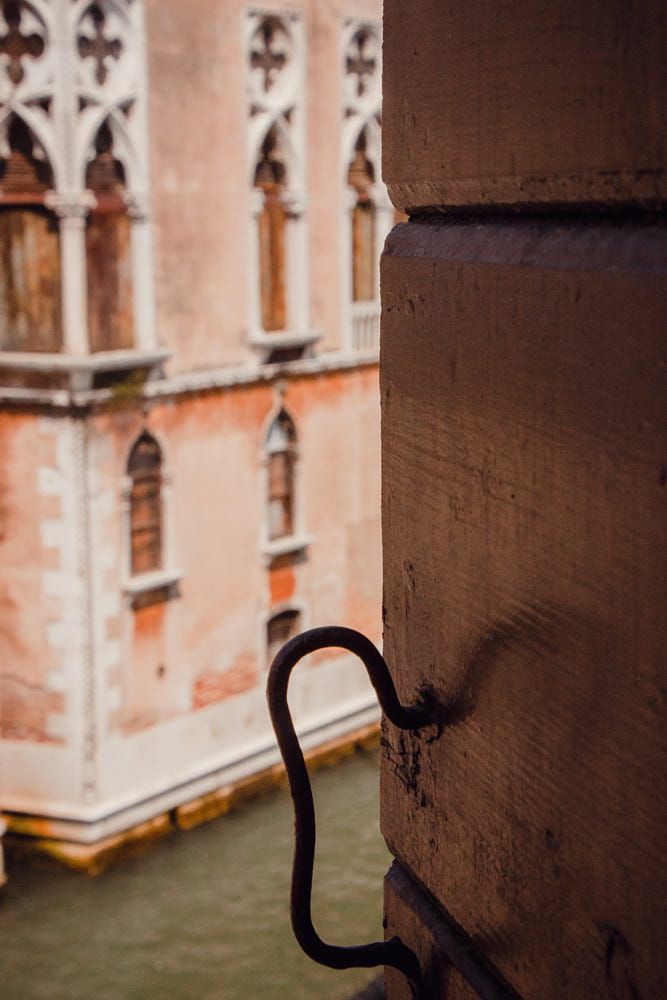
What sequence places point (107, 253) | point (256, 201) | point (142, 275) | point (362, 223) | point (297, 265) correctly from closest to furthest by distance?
1. point (107, 253)
2. point (142, 275)
3. point (256, 201)
4. point (297, 265)
5. point (362, 223)

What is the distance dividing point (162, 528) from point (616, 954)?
7.44 m

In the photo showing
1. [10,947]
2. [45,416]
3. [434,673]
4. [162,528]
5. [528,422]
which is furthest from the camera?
[162,528]

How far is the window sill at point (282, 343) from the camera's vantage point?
27.4ft

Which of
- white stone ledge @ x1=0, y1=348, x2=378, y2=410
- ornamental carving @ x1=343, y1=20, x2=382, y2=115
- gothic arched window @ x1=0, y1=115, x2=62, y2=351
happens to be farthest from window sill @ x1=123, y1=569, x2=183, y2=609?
ornamental carving @ x1=343, y1=20, x2=382, y2=115

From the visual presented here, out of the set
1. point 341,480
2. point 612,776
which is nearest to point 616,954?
point 612,776

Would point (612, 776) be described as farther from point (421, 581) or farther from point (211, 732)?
point (211, 732)

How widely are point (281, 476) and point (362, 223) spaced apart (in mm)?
1694

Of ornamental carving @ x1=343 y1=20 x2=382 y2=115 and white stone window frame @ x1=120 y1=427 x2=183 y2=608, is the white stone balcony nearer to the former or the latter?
ornamental carving @ x1=343 y1=20 x2=382 y2=115

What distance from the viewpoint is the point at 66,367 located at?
718 centimetres

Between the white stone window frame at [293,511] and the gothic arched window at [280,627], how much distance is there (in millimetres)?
377

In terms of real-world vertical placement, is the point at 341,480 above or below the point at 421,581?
below

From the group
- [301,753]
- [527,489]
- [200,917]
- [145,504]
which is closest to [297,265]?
[145,504]

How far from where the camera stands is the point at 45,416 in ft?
24.1

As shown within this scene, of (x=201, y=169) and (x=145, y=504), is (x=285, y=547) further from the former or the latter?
(x=201, y=169)
